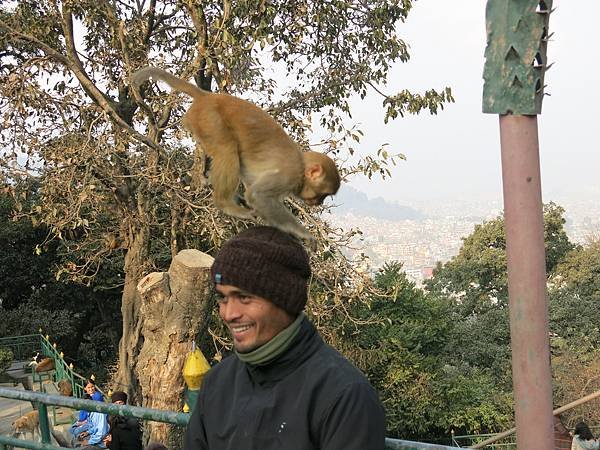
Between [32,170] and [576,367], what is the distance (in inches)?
616

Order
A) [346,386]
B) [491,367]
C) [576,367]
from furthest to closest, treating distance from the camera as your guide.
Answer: [491,367], [576,367], [346,386]

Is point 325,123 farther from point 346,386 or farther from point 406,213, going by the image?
point 406,213

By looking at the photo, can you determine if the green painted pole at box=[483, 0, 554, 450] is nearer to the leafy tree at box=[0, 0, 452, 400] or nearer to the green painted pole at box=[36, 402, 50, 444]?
the green painted pole at box=[36, 402, 50, 444]

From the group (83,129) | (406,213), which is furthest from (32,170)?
(406,213)

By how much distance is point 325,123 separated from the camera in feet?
28.6

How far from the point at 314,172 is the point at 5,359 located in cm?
1257

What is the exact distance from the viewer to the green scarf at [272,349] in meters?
1.49

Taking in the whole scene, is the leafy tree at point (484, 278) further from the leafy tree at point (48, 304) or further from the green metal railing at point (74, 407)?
the green metal railing at point (74, 407)

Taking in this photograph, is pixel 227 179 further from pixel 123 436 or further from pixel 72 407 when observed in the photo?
pixel 123 436

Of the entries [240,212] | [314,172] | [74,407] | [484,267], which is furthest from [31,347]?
[484,267]

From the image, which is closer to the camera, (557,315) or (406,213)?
(557,315)

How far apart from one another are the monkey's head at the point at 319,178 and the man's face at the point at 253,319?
1.47 metres

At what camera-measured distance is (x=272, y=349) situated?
149 centimetres

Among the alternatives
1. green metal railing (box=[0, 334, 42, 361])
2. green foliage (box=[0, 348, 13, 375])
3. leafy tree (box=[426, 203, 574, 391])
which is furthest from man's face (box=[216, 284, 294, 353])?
leafy tree (box=[426, 203, 574, 391])
